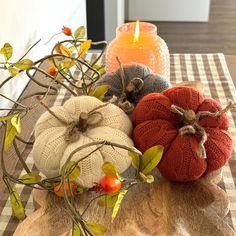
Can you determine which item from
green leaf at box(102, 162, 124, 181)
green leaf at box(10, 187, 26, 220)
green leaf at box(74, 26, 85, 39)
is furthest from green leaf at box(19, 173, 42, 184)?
green leaf at box(74, 26, 85, 39)

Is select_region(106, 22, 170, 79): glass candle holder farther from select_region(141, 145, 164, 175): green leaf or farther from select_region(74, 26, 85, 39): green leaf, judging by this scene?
select_region(141, 145, 164, 175): green leaf

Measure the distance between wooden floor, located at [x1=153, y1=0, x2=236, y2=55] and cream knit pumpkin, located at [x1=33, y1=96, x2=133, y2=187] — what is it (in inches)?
95.8

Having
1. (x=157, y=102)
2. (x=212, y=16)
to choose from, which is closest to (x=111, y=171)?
(x=157, y=102)

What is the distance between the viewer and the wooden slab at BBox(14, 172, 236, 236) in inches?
21.2

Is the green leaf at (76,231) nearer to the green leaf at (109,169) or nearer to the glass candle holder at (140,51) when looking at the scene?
the green leaf at (109,169)

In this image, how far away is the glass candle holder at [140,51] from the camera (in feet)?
2.72

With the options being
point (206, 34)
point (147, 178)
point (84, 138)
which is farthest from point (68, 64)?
point (206, 34)

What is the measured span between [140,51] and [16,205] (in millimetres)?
388

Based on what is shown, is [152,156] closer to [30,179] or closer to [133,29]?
[30,179]

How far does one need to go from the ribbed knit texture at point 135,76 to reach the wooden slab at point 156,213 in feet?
0.47

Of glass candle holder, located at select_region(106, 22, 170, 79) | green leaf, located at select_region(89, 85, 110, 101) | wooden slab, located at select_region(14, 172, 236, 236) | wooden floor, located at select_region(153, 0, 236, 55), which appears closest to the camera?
wooden slab, located at select_region(14, 172, 236, 236)

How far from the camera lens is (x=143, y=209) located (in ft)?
1.86

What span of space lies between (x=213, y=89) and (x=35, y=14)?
413 millimetres

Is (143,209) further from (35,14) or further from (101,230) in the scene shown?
(35,14)
